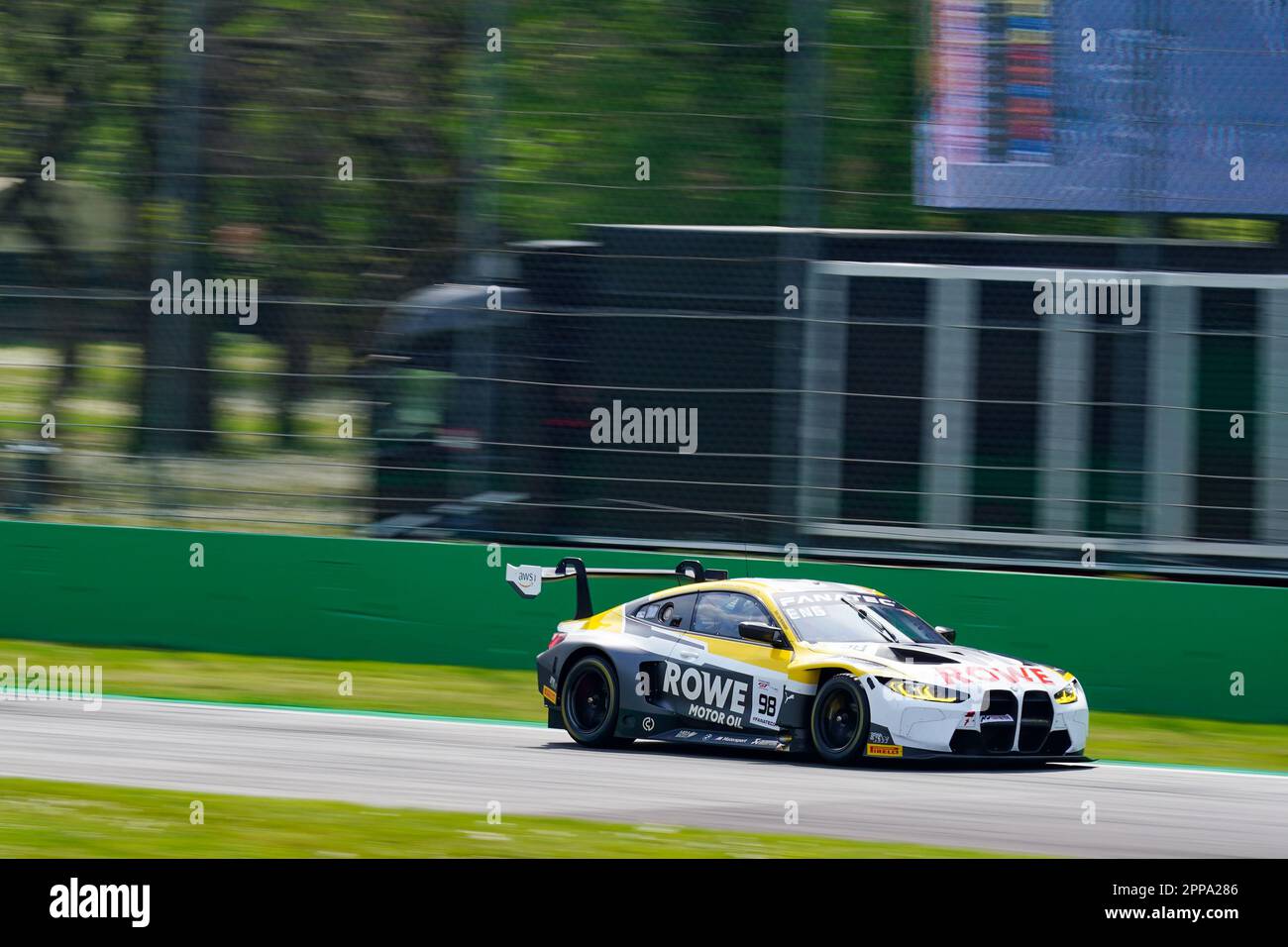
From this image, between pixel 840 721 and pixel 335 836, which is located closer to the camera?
pixel 335 836

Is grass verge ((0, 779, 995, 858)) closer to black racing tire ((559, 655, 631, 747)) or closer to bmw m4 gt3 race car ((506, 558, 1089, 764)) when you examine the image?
bmw m4 gt3 race car ((506, 558, 1089, 764))

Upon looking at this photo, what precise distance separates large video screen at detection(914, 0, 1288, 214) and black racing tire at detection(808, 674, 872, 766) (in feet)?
18.6

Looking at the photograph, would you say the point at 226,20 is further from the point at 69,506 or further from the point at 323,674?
the point at 323,674

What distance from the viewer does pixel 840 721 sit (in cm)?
948

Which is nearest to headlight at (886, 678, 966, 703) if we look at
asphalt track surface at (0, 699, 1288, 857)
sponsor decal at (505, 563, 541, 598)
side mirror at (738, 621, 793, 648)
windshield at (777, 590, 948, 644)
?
asphalt track surface at (0, 699, 1288, 857)

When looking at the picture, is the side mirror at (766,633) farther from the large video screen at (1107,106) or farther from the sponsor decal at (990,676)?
the large video screen at (1107,106)

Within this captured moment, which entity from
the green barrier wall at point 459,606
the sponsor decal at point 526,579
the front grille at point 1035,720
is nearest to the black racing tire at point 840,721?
the front grille at point 1035,720

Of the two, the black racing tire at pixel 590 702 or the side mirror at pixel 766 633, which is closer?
the side mirror at pixel 766 633

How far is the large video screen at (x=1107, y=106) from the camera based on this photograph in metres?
13.4

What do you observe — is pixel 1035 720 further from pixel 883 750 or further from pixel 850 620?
pixel 850 620

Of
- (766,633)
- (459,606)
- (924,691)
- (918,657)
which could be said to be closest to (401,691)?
(459,606)

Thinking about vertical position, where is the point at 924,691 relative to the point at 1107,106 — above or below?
below

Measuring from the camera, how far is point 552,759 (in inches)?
384

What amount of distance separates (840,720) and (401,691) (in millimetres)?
4540
